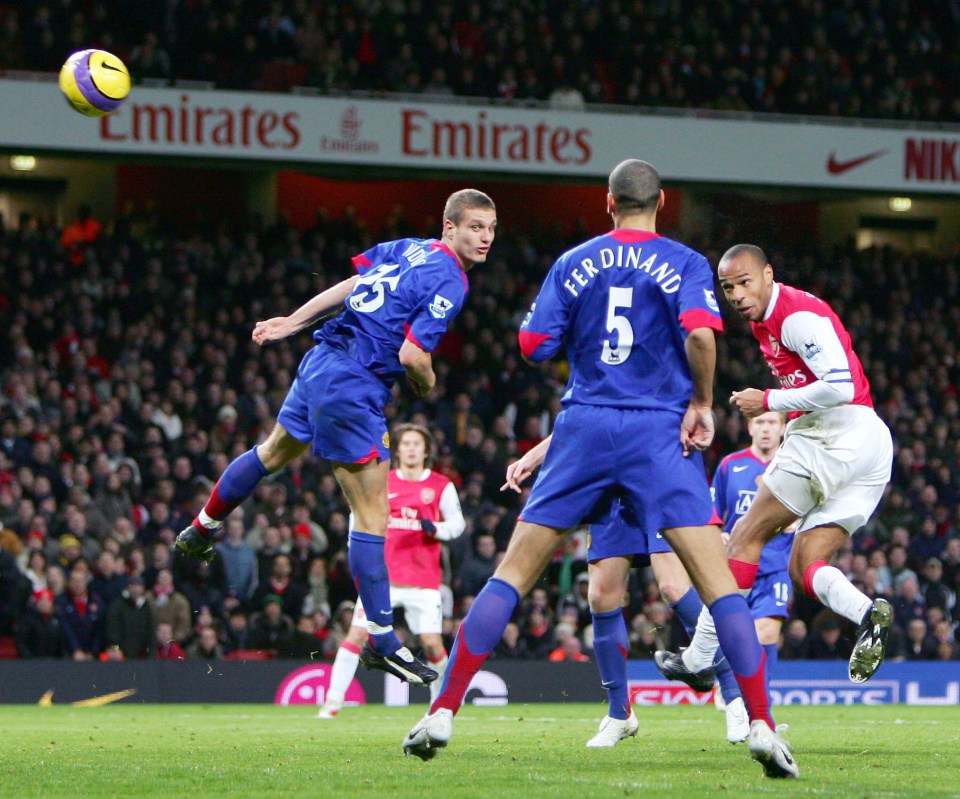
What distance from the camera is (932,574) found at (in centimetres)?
1805

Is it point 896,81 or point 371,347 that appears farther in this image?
point 896,81

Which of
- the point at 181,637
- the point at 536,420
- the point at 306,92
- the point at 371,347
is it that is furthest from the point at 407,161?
the point at 371,347

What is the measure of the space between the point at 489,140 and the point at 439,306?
15.2 meters

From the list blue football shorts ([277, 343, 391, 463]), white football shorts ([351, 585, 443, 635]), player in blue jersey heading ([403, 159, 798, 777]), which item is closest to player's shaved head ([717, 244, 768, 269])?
player in blue jersey heading ([403, 159, 798, 777])

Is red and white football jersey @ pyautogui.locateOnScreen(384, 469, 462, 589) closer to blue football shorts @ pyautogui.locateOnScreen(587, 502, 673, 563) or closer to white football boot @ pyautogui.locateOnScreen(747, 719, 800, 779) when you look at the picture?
blue football shorts @ pyautogui.locateOnScreen(587, 502, 673, 563)

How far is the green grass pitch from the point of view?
5.68 meters

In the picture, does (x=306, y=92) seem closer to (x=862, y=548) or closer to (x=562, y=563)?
(x=562, y=563)

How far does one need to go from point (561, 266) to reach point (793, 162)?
59.2ft

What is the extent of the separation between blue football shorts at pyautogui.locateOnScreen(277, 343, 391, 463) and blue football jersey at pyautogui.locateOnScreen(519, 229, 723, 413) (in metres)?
1.87

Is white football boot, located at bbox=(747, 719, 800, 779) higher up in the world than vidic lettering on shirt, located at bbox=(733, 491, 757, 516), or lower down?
lower down

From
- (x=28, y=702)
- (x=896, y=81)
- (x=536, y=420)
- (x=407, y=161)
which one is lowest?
(x=28, y=702)

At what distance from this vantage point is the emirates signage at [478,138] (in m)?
21.0

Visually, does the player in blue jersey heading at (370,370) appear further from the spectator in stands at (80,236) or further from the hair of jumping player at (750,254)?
the spectator in stands at (80,236)

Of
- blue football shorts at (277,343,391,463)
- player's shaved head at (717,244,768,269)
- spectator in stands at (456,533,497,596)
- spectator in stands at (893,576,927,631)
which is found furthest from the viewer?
spectator in stands at (893,576,927,631)
